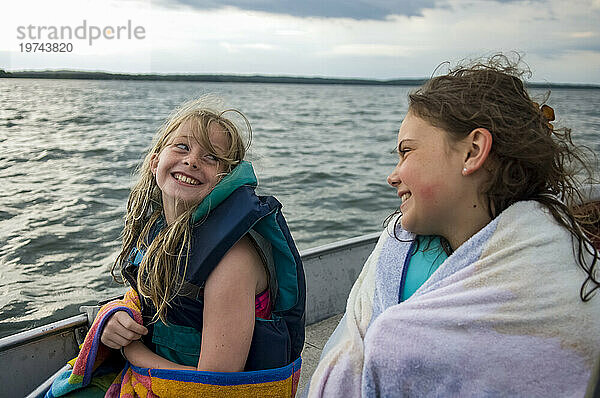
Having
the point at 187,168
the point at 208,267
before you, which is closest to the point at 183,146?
the point at 187,168

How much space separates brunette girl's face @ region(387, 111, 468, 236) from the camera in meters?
1.27

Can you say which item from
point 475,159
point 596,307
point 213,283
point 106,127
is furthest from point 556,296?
point 106,127

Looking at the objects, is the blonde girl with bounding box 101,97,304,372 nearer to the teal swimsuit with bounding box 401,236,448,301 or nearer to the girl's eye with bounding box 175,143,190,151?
the girl's eye with bounding box 175,143,190,151

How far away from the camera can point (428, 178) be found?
1.27 metres

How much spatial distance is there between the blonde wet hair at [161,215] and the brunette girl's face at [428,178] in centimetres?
61

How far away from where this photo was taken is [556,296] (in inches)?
44.7

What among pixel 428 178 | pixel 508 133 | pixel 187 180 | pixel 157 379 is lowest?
pixel 157 379

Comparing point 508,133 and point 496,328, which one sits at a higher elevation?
point 508,133

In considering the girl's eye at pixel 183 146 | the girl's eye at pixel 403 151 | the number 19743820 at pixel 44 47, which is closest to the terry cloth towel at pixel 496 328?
the girl's eye at pixel 403 151

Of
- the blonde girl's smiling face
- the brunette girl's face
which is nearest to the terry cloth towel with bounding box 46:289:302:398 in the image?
the blonde girl's smiling face

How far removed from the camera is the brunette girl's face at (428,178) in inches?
49.9

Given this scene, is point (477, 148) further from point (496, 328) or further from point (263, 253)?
point (263, 253)

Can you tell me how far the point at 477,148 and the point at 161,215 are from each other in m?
1.07

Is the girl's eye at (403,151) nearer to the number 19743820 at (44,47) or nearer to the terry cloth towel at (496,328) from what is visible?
the terry cloth towel at (496,328)
